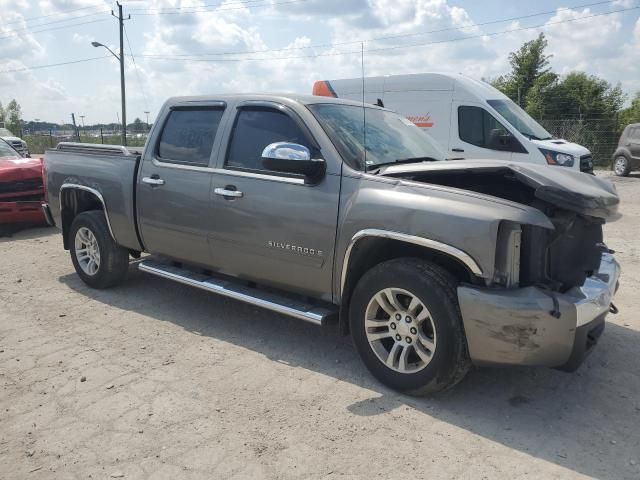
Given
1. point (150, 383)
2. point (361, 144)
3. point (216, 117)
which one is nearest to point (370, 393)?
point (150, 383)

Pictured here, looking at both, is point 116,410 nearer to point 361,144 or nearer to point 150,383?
point 150,383

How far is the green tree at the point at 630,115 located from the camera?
78.8 feet

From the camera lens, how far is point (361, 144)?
4113 mm

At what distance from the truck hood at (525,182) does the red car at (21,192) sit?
7.07 meters

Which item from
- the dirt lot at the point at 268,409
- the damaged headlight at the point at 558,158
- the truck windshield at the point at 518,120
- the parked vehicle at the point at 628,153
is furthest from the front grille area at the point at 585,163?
the parked vehicle at the point at 628,153

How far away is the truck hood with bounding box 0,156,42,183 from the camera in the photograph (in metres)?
8.59

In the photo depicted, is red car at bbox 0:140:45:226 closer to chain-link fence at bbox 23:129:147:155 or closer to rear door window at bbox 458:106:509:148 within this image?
rear door window at bbox 458:106:509:148

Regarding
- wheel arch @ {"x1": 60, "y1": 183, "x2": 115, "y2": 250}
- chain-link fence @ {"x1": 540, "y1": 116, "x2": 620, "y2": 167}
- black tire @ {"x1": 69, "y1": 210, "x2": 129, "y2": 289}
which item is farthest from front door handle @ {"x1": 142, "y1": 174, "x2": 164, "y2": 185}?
chain-link fence @ {"x1": 540, "y1": 116, "x2": 620, "y2": 167}

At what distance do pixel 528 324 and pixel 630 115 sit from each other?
27778 millimetres

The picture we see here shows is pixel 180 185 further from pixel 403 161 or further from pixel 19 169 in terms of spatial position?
pixel 19 169

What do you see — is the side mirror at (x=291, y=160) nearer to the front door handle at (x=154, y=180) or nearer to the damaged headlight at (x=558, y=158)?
the front door handle at (x=154, y=180)

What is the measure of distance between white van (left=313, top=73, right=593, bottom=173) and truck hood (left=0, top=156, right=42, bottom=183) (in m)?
6.28

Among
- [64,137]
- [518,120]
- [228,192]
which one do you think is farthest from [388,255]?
[64,137]

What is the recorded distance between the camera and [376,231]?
11.6ft
